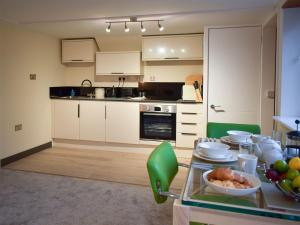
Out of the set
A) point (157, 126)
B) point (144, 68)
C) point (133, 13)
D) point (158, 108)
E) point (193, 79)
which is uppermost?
point (133, 13)

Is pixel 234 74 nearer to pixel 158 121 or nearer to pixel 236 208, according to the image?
pixel 158 121

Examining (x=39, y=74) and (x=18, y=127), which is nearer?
(x=18, y=127)

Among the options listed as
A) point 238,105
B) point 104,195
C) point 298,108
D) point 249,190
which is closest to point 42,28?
point 104,195

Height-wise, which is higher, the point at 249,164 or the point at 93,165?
the point at 249,164

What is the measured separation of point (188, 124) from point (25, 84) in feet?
8.73

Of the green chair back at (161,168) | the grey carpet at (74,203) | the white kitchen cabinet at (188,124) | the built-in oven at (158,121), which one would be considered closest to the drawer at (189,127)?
the white kitchen cabinet at (188,124)

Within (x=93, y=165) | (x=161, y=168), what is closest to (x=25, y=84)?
(x=93, y=165)

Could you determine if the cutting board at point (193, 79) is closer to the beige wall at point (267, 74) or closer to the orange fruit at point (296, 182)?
the beige wall at point (267, 74)

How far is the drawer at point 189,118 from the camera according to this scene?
4164mm

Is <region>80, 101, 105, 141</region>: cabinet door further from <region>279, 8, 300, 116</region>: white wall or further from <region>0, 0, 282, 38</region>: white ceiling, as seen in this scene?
<region>279, 8, 300, 116</region>: white wall

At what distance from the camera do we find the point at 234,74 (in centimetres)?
393

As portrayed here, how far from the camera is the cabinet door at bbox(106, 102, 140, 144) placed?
14.6 feet

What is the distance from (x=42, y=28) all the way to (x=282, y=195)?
421 centimetres

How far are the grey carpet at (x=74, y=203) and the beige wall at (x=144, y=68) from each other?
2.30m
